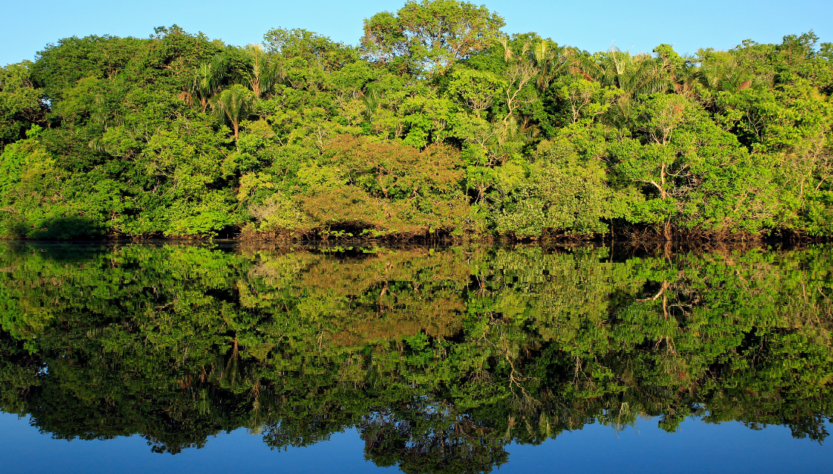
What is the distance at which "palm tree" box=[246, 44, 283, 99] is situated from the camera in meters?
43.0

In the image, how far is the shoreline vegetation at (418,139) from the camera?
32562 mm

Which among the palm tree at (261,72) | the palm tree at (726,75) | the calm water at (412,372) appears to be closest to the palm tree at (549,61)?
the palm tree at (726,75)

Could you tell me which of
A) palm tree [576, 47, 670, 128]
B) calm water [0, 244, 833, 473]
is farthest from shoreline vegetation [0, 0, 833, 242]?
calm water [0, 244, 833, 473]

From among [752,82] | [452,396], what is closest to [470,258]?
[452,396]

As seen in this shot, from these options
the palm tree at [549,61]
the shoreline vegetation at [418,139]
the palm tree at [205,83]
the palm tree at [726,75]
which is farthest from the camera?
the palm tree at [205,83]

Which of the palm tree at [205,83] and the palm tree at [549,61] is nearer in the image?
the palm tree at [549,61]

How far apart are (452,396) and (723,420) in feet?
9.07

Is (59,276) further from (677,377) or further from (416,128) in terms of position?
(416,128)

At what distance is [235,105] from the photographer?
40406 mm

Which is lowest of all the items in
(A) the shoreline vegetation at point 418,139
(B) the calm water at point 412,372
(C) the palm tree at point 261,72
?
(B) the calm water at point 412,372

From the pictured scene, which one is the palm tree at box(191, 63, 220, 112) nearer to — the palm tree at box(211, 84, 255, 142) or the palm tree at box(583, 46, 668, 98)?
the palm tree at box(211, 84, 255, 142)

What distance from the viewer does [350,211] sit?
33188mm

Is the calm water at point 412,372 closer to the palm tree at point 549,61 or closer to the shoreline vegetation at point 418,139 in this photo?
the shoreline vegetation at point 418,139

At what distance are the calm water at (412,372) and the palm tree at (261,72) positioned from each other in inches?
1199
